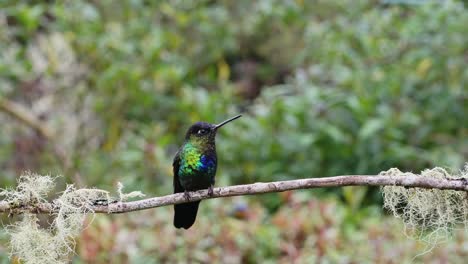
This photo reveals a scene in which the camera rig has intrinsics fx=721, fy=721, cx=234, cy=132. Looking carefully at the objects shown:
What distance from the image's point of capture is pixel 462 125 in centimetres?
630

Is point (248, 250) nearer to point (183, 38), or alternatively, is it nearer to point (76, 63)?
point (76, 63)

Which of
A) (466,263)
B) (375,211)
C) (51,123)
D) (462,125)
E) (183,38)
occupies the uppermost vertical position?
(183,38)

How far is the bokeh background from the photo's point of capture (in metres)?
5.63

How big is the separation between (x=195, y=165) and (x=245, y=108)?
4.18m

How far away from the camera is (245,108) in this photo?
24.0ft

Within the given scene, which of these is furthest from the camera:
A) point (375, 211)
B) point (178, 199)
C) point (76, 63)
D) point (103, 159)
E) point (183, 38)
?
point (183, 38)

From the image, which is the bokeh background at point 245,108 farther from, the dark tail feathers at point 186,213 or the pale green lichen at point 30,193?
the pale green lichen at point 30,193

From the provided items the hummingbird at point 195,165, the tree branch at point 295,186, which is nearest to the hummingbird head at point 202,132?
the hummingbird at point 195,165

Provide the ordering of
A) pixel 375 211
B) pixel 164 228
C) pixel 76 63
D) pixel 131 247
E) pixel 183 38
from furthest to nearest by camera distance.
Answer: pixel 183 38, pixel 76 63, pixel 375 211, pixel 164 228, pixel 131 247

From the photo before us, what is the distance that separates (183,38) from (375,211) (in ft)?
10.1

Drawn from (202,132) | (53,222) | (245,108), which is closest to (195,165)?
(202,132)

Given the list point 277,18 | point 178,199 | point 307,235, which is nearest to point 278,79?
point 277,18

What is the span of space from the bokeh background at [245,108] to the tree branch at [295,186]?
2540 millimetres

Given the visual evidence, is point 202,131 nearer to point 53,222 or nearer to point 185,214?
point 185,214
